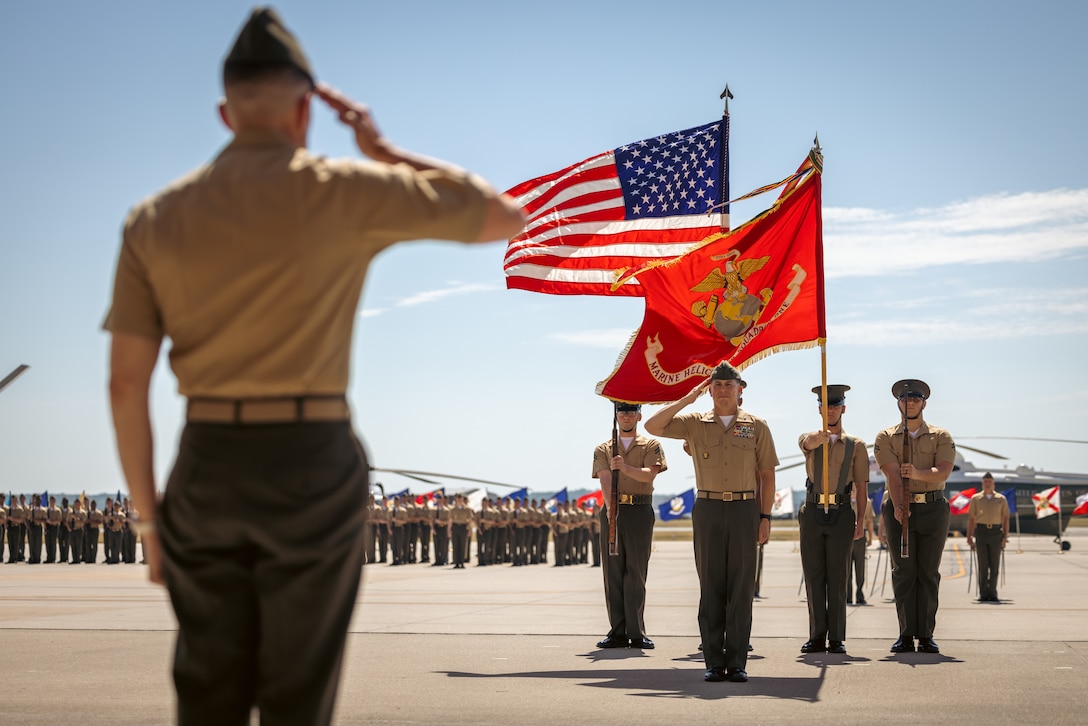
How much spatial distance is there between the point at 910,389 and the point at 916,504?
37.4 inches

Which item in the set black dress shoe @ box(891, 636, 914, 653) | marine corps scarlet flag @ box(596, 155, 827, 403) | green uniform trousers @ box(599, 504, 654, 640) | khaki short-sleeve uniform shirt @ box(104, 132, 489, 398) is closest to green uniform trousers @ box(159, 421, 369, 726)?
khaki short-sleeve uniform shirt @ box(104, 132, 489, 398)

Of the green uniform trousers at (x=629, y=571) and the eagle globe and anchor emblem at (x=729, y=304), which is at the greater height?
the eagle globe and anchor emblem at (x=729, y=304)

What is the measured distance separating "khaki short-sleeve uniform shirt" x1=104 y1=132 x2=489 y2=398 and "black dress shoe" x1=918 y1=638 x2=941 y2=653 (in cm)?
821

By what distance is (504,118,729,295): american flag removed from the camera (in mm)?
10422

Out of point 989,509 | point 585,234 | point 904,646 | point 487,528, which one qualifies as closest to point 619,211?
point 585,234

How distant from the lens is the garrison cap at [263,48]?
9.04ft

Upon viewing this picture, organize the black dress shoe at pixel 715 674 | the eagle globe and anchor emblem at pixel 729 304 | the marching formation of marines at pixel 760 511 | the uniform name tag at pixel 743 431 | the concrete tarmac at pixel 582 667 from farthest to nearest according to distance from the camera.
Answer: the eagle globe and anchor emblem at pixel 729 304, the uniform name tag at pixel 743 431, the marching formation of marines at pixel 760 511, the black dress shoe at pixel 715 674, the concrete tarmac at pixel 582 667

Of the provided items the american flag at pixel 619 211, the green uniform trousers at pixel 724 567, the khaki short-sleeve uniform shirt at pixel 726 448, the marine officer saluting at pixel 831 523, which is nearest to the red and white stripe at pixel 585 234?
the american flag at pixel 619 211

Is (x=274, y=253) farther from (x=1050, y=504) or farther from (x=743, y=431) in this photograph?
(x=1050, y=504)

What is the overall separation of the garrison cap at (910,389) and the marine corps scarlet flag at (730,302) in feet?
5.33

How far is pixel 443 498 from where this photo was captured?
35.8 m

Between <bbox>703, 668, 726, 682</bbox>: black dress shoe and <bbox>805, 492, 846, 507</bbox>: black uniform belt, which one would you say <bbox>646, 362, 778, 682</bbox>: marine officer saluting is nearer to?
<bbox>703, 668, 726, 682</bbox>: black dress shoe

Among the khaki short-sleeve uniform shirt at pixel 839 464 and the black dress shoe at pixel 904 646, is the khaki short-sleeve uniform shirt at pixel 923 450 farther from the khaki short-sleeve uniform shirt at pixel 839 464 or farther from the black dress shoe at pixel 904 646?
the black dress shoe at pixel 904 646

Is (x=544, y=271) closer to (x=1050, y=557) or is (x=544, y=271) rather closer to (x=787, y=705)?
(x=787, y=705)
